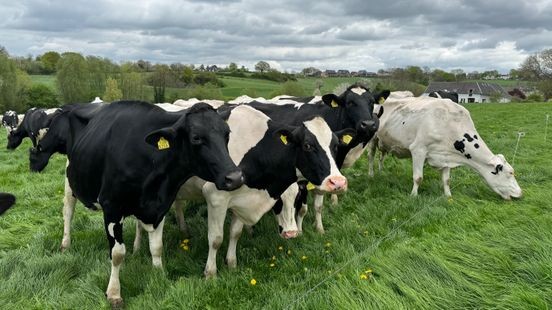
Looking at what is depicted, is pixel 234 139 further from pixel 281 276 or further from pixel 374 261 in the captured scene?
pixel 374 261

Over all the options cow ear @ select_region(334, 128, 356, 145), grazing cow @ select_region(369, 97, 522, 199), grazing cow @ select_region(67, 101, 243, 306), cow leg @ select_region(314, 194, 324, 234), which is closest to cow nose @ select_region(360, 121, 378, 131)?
cow ear @ select_region(334, 128, 356, 145)

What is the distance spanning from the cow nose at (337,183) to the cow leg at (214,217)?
4.10 feet

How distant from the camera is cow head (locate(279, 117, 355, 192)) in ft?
16.0

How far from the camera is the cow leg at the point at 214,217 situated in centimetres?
514

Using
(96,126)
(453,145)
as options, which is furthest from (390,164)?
(96,126)

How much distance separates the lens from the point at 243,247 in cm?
615

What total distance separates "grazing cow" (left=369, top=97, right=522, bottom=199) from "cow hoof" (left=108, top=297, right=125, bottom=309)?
588cm

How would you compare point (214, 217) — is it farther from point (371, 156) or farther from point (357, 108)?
point (371, 156)

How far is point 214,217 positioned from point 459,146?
5.44m

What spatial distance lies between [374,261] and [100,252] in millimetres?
3552

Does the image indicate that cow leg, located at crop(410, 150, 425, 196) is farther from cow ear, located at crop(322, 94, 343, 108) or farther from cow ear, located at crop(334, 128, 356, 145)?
cow ear, located at crop(334, 128, 356, 145)

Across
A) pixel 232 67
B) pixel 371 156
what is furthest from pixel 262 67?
pixel 371 156

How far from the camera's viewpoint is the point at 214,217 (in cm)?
525

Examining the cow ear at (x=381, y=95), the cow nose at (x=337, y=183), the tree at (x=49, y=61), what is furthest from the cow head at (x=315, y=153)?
the tree at (x=49, y=61)
